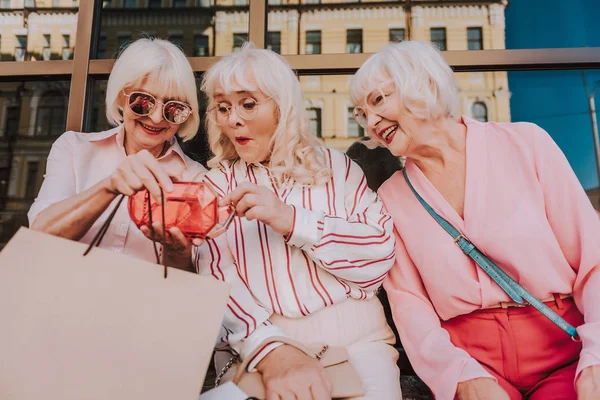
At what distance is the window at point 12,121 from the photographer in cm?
293

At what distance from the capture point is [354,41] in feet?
8.68

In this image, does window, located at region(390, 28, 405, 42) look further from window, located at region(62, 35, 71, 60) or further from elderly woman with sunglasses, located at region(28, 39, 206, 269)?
window, located at region(62, 35, 71, 60)

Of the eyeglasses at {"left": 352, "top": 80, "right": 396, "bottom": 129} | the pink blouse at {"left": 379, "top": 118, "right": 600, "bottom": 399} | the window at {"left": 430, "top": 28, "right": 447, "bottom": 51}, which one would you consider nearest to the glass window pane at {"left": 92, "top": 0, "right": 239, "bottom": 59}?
the window at {"left": 430, "top": 28, "right": 447, "bottom": 51}

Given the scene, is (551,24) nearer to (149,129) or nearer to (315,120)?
(315,120)

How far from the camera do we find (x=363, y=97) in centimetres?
173

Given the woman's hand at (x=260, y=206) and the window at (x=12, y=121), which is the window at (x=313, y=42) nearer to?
the woman's hand at (x=260, y=206)

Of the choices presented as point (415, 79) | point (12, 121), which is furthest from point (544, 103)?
point (12, 121)

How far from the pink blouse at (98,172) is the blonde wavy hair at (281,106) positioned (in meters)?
0.26

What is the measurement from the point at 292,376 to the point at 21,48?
115 inches

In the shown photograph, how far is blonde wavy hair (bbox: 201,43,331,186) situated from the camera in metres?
1.65

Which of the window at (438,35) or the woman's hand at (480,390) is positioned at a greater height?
the window at (438,35)

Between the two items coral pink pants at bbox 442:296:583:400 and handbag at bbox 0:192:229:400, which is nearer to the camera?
handbag at bbox 0:192:229:400

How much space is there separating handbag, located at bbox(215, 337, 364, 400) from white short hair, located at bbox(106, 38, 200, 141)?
1107mm

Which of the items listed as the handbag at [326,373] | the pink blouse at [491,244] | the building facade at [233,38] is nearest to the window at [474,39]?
the building facade at [233,38]
